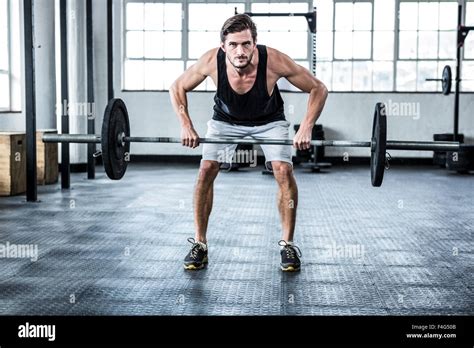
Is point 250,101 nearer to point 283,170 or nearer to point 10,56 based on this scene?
point 283,170

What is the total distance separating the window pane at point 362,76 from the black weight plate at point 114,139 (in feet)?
19.6

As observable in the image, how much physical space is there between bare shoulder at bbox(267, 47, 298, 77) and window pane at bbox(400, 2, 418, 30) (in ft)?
20.4

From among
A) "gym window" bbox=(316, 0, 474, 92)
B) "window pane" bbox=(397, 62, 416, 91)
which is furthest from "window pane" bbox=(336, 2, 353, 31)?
"window pane" bbox=(397, 62, 416, 91)

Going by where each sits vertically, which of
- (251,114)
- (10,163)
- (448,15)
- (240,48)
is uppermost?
(448,15)

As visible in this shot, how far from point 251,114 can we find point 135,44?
628 centimetres

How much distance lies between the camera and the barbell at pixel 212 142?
3.06m

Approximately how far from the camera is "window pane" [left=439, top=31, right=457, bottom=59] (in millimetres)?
8969

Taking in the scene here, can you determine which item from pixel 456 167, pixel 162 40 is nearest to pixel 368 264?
pixel 456 167

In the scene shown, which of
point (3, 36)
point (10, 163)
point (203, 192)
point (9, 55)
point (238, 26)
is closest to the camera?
point (238, 26)

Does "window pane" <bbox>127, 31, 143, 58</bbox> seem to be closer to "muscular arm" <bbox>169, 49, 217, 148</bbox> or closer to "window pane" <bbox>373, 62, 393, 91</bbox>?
"window pane" <bbox>373, 62, 393, 91</bbox>

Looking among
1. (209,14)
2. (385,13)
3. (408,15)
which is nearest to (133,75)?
(209,14)

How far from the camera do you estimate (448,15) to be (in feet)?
29.3

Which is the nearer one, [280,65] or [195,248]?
[280,65]
